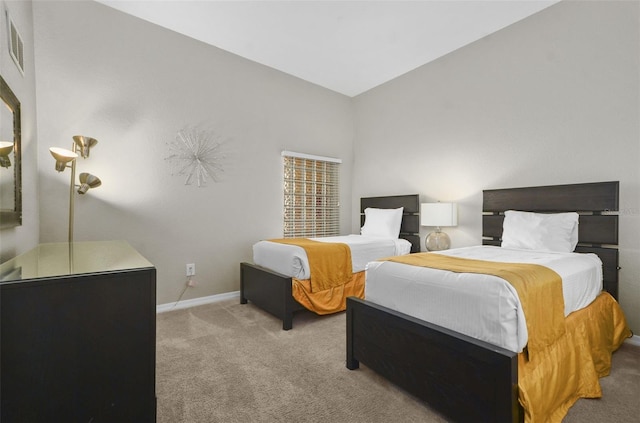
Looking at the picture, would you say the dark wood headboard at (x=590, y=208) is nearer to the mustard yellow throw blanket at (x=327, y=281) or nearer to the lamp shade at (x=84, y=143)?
the mustard yellow throw blanket at (x=327, y=281)

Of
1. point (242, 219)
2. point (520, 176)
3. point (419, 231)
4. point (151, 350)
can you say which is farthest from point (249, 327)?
point (520, 176)

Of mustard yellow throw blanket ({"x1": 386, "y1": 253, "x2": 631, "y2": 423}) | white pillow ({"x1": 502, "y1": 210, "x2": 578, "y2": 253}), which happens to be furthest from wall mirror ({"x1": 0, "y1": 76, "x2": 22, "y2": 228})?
white pillow ({"x1": 502, "y1": 210, "x2": 578, "y2": 253})

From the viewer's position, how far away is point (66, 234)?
2.61 meters

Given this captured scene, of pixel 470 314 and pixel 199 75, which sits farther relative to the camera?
pixel 199 75

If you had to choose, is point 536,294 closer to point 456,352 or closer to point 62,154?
point 456,352

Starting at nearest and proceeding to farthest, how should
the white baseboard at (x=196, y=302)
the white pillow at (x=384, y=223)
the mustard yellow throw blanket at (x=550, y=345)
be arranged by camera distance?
the mustard yellow throw blanket at (x=550, y=345) → the white baseboard at (x=196, y=302) → the white pillow at (x=384, y=223)

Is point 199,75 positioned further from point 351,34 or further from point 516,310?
point 516,310

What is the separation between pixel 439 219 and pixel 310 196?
6.03ft

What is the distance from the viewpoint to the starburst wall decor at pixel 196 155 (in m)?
3.21

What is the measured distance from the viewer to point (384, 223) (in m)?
3.87

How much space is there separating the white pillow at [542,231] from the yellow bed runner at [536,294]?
3.33ft

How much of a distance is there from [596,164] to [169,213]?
396 cm

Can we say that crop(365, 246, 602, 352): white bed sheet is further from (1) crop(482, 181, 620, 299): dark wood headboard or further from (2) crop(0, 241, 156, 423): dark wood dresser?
(2) crop(0, 241, 156, 423): dark wood dresser

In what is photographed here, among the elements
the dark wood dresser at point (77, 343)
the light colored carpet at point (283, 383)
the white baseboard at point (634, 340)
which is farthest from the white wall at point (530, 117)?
the dark wood dresser at point (77, 343)
